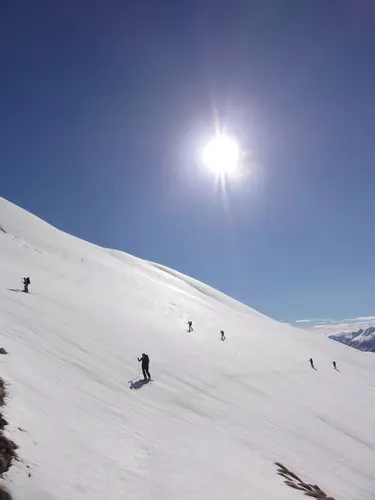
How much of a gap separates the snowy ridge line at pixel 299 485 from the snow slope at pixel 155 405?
0.48 metres

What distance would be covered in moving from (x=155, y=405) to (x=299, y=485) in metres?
6.82

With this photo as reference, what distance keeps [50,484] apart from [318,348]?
58.1 meters

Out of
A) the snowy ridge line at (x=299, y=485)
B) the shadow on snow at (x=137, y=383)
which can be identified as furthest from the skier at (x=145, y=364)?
the snowy ridge line at (x=299, y=485)

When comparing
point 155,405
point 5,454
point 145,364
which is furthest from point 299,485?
point 5,454

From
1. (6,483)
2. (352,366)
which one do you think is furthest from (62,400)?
(352,366)

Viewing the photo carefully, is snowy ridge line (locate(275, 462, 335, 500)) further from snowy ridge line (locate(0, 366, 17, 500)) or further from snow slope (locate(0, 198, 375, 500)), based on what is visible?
snowy ridge line (locate(0, 366, 17, 500))

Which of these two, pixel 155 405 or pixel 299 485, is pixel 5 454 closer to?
pixel 155 405

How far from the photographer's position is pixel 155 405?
17.9 m

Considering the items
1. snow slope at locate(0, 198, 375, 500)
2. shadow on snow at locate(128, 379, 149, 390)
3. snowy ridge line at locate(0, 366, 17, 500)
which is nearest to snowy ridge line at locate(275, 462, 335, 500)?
snow slope at locate(0, 198, 375, 500)

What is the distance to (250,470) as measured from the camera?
14.2m

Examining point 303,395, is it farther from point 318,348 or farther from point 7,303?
point 318,348

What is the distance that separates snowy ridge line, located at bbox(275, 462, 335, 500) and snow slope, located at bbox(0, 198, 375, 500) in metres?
0.48

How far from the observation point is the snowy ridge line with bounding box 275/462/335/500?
14.1 m

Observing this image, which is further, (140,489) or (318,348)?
(318,348)
